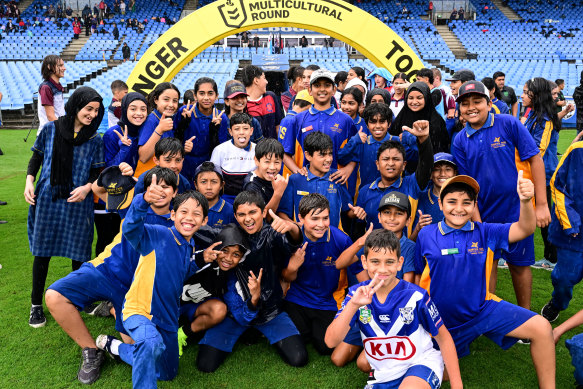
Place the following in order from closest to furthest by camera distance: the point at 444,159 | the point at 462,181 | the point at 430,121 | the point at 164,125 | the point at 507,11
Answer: the point at 462,181 → the point at 444,159 → the point at 164,125 → the point at 430,121 → the point at 507,11

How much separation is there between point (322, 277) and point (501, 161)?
1609 mm

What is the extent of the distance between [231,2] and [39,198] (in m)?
4.22

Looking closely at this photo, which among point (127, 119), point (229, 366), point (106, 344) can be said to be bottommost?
point (229, 366)

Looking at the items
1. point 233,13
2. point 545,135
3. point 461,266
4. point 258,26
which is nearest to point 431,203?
point 461,266

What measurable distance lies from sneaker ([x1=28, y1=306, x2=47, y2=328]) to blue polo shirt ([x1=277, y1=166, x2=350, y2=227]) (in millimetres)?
2103

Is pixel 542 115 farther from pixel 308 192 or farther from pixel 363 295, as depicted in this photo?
pixel 363 295

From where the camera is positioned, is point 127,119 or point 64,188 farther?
point 127,119

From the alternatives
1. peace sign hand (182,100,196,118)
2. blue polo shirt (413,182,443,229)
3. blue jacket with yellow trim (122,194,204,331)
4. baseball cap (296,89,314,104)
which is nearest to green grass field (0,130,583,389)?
blue jacket with yellow trim (122,194,204,331)

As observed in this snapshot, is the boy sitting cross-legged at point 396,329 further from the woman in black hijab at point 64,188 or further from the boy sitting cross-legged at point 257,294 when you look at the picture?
the woman in black hijab at point 64,188

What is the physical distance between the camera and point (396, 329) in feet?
9.41

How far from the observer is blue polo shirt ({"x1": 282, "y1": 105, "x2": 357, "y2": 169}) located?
461cm

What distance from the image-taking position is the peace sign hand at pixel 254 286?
3.48 m

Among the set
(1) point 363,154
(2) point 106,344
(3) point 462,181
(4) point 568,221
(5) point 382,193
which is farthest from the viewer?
(1) point 363,154

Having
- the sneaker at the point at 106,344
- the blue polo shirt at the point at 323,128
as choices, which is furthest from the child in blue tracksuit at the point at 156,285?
the blue polo shirt at the point at 323,128
